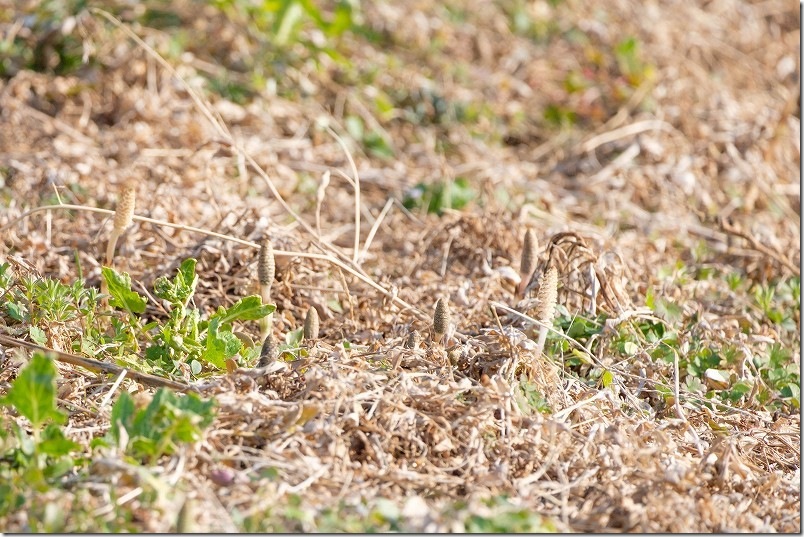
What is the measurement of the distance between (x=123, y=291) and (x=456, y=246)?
1.54 m

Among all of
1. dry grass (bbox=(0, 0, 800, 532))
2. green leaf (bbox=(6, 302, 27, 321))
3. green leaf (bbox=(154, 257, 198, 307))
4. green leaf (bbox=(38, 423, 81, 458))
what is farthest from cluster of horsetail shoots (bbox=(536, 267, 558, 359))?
green leaf (bbox=(6, 302, 27, 321))

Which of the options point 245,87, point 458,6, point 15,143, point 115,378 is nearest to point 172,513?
point 115,378

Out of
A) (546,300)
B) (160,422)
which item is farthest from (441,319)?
(160,422)

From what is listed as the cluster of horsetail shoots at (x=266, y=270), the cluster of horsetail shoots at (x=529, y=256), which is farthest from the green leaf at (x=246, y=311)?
the cluster of horsetail shoots at (x=529, y=256)

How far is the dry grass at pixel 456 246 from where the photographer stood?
8.30 feet

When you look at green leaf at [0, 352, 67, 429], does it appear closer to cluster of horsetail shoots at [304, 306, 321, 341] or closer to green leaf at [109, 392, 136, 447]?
green leaf at [109, 392, 136, 447]

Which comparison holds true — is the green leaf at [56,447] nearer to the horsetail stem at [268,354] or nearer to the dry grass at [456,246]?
the dry grass at [456,246]

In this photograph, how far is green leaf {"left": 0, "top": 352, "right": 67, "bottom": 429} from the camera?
230cm

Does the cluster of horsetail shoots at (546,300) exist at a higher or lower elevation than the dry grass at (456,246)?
higher

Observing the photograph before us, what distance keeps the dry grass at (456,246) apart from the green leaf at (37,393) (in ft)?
0.69

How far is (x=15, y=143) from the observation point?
15.2 feet

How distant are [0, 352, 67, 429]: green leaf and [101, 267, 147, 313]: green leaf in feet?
2.41

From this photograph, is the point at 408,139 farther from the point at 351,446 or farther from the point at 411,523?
the point at 411,523

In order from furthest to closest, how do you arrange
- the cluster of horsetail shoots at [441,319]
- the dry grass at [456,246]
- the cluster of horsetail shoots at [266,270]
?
the cluster of horsetail shoots at [266,270], the cluster of horsetail shoots at [441,319], the dry grass at [456,246]
